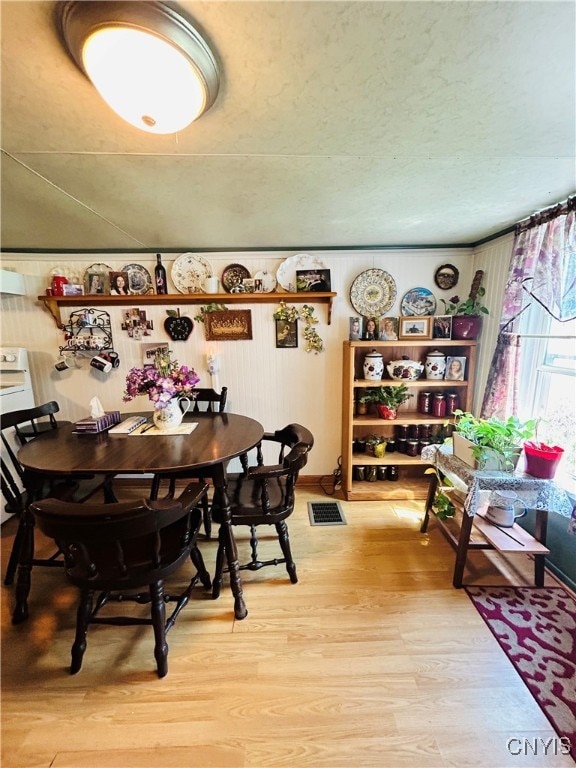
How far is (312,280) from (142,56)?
1.95 m

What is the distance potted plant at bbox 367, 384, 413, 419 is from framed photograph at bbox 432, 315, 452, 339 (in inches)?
21.6

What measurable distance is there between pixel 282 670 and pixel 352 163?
7.69 ft

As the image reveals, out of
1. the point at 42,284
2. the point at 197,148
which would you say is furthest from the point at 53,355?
the point at 197,148

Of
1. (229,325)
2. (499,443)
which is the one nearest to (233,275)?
(229,325)

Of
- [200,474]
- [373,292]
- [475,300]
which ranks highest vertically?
[373,292]

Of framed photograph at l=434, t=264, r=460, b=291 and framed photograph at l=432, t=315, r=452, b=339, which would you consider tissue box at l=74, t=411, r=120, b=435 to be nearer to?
framed photograph at l=432, t=315, r=452, b=339

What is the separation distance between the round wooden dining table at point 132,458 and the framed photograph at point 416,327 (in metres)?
1.56

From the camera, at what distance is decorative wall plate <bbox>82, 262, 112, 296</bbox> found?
261 centimetres

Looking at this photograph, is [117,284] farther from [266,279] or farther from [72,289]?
[266,279]

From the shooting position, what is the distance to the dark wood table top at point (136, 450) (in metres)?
1.43

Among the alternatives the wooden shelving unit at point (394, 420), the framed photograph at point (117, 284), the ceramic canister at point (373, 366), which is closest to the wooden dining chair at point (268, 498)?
the wooden shelving unit at point (394, 420)

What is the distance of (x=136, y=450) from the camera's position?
5.35ft

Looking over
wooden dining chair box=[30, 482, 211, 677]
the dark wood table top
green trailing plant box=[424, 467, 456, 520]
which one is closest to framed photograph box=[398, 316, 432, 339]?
green trailing plant box=[424, 467, 456, 520]

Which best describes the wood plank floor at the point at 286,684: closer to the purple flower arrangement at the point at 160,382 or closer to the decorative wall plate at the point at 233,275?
the purple flower arrangement at the point at 160,382
